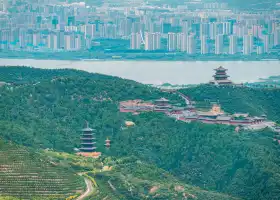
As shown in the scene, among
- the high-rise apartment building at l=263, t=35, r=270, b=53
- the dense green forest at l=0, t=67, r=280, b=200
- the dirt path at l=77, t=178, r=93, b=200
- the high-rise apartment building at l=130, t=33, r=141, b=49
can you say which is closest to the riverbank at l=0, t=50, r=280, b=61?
the high-rise apartment building at l=263, t=35, r=270, b=53

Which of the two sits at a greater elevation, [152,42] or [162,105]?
[162,105]

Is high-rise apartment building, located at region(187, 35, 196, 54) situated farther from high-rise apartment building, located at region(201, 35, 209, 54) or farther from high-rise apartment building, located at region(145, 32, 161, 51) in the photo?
high-rise apartment building, located at region(145, 32, 161, 51)

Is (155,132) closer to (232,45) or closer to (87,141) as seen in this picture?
(87,141)

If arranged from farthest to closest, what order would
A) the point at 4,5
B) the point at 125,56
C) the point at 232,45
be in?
the point at 4,5
the point at 232,45
the point at 125,56

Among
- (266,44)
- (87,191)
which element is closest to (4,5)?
(266,44)

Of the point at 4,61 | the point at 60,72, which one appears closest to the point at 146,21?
the point at 4,61

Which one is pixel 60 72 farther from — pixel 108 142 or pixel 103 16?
pixel 103 16
